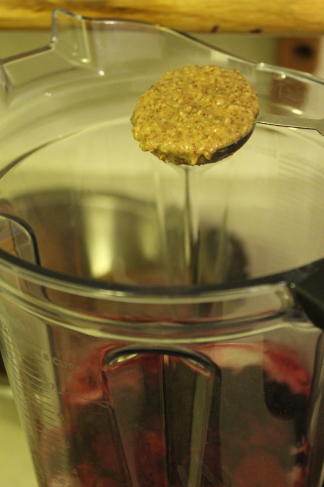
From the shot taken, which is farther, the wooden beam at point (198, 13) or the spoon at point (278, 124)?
the wooden beam at point (198, 13)

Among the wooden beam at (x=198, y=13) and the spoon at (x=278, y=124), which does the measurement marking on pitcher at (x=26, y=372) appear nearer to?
the spoon at (x=278, y=124)

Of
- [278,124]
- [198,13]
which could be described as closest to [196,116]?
[278,124]

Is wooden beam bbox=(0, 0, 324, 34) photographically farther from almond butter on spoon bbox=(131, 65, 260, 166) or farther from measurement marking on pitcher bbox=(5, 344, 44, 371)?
measurement marking on pitcher bbox=(5, 344, 44, 371)

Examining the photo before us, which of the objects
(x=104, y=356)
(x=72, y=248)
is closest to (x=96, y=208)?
(x=72, y=248)

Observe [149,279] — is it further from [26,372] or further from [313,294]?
[313,294]

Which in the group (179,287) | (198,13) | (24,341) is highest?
(198,13)

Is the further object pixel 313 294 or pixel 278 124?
pixel 278 124

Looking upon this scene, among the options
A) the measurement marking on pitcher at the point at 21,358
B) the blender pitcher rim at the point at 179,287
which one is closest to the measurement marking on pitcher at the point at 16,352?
the measurement marking on pitcher at the point at 21,358
